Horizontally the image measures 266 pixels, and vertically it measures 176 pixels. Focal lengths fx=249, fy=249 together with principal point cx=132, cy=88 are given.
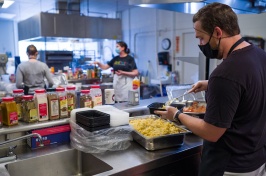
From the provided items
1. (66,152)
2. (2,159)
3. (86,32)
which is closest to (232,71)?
(66,152)

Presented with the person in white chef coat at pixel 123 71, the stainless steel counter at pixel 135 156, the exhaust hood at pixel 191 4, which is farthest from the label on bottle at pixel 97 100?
the person in white chef coat at pixel 123 71

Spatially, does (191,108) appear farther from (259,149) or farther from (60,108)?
(60,108)

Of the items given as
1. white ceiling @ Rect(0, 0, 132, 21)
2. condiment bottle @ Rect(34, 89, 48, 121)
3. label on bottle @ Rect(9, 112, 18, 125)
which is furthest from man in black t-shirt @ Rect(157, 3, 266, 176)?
white ceiling @ Rect(0, 0, 132, 21)

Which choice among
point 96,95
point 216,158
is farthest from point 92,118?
point 216,158

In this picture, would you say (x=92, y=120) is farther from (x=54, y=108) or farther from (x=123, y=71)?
(x=123, y=71)

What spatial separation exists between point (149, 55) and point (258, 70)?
5.89 metres

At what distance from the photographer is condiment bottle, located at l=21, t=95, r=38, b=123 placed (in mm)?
1617

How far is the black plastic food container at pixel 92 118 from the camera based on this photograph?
150 cm

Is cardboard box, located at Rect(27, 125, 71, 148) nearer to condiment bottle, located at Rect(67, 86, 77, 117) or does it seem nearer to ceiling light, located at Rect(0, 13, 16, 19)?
condiment bottle, located at Rect(67, 86, 77, 117)

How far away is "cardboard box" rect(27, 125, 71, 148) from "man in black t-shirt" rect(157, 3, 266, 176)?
873 mm

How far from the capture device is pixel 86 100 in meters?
1.85

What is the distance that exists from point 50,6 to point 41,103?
578 cm

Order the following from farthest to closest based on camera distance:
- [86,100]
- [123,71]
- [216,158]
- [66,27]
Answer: [66,27] < [123,71] < [86,100] < [216,158]

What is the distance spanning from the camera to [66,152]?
1.60 m
